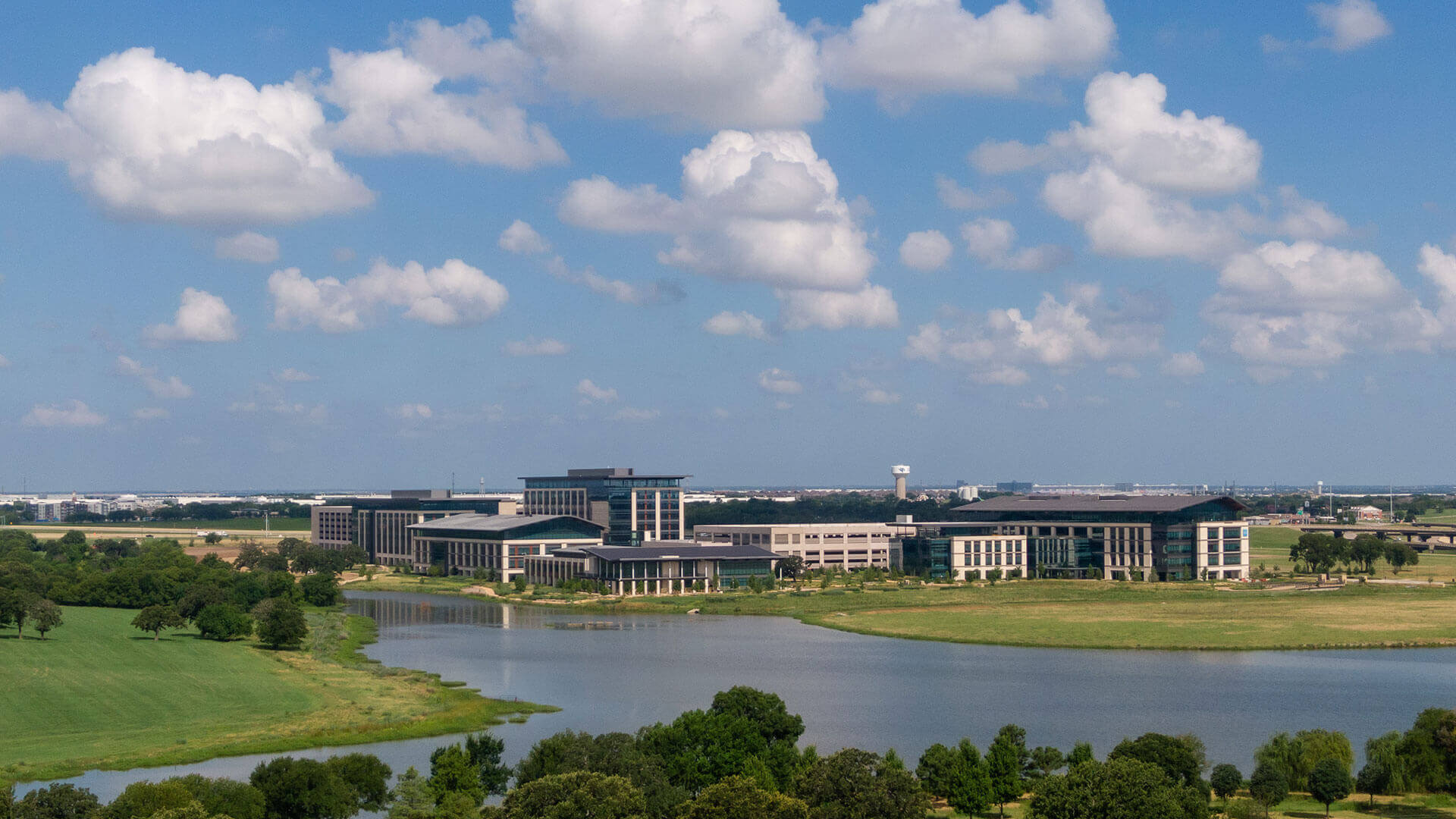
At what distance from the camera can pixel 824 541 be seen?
113m

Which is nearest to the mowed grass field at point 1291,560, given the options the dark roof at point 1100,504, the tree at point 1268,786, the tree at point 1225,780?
the dark roof at point 1100,504

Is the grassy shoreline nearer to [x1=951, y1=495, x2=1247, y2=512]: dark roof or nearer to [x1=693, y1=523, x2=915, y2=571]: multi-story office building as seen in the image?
[x1=951, y1=495, x2=1247, y2=512]: dark roof

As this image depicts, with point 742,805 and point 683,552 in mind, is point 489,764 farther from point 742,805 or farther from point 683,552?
point 683,552

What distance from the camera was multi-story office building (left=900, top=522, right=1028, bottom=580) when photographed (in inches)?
4090

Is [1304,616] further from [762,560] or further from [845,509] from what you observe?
[845,509]

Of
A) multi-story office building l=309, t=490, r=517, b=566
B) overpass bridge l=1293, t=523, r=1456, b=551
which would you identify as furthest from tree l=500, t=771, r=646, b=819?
overpass bridge l=1293, t=523, r=1456, b=551

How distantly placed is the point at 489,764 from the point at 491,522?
266ft

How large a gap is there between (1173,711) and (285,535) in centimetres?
15015

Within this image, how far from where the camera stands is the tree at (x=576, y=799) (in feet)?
81.4

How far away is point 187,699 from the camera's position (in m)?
44.4

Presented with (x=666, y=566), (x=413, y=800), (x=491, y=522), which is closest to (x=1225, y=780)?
(x=413, y=800)

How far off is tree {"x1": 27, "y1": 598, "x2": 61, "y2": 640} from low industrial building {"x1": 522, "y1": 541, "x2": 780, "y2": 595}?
137 feet

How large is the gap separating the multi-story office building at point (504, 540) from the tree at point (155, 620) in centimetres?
4559

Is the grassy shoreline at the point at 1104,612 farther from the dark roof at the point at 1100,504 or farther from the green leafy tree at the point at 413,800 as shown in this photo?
the green leafy tree at the point at 413,800
